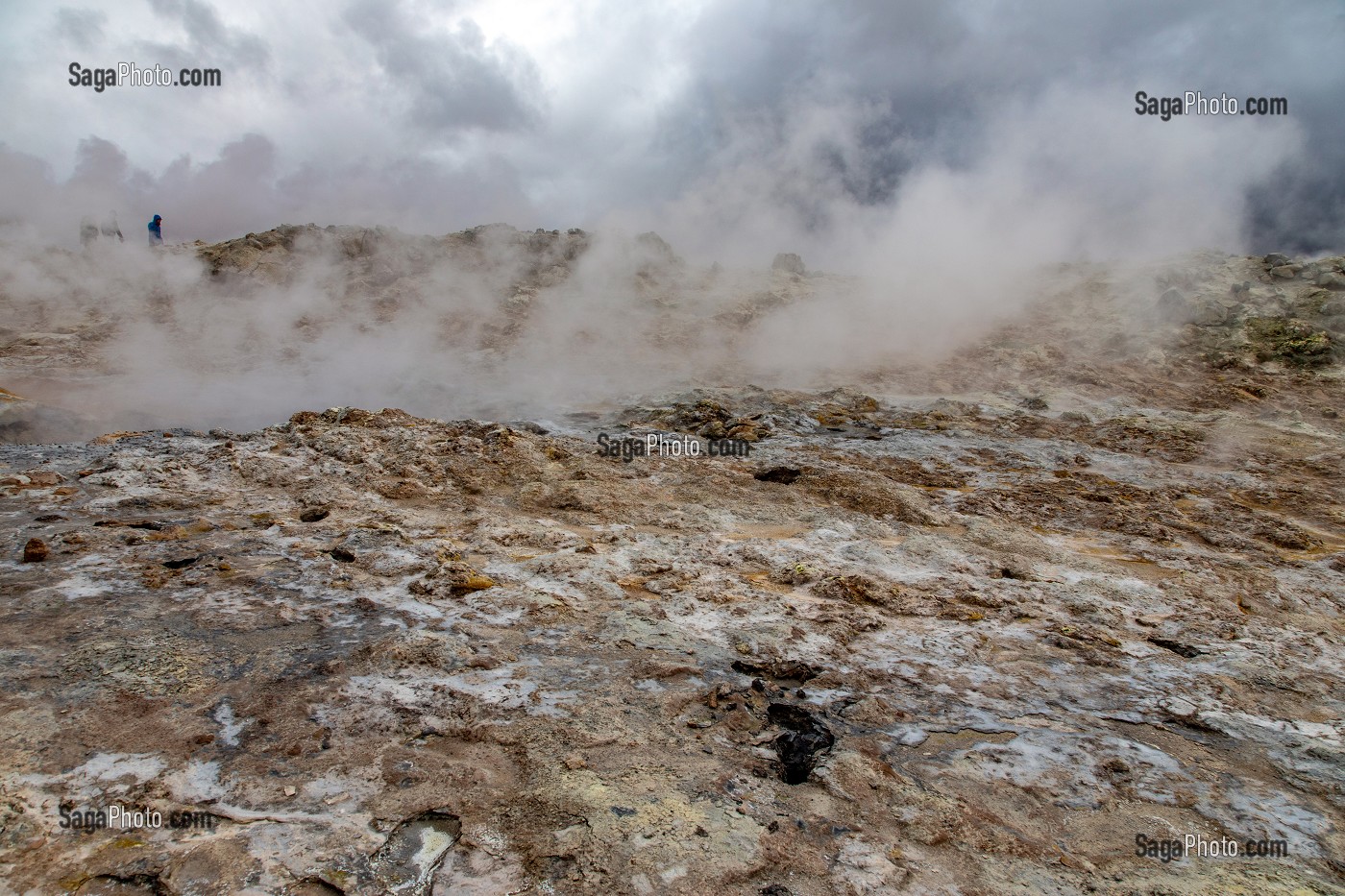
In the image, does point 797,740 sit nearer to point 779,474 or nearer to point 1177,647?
point 1177,647

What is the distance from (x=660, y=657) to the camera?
2980 millimetres

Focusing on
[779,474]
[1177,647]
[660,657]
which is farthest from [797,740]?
[779,474]

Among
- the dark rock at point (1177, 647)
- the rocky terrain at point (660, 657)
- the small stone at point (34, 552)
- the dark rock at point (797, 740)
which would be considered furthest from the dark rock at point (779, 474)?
the small stone at point (34, 552)

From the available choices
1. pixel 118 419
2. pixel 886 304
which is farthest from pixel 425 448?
pixel 886 304

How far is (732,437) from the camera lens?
6898 mm

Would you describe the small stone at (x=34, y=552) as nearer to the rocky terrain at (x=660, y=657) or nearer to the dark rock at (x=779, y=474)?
the rocky terrain at (x=660, y=657)

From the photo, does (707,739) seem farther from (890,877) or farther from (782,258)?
(782,258)

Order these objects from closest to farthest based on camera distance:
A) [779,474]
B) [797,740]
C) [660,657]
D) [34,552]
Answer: [797,740]
[660,657]
[34,552]
[779,474]

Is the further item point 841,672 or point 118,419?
point 118,419

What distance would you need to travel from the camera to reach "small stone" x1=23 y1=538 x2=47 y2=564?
3.30 meters

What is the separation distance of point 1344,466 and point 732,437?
19.4ft

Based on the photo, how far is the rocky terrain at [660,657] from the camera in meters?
1.88

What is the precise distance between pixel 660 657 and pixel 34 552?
297cm

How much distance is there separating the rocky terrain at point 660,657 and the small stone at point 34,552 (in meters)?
0.03
